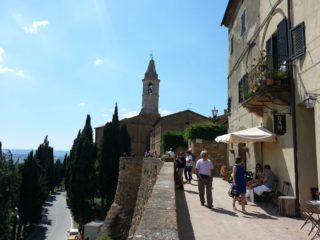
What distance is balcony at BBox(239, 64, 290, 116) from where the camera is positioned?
404 inches

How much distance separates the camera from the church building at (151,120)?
60850 millimetres

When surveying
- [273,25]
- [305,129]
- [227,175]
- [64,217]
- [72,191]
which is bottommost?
[64,217]

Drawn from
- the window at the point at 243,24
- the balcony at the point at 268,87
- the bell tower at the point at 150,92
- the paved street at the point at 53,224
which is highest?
the bell tower at the point at 150,92

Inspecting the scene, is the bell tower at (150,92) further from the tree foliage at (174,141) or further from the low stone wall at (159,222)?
the low stone wall at (159,222)

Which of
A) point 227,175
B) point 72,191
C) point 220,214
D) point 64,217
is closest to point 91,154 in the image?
point 72,191

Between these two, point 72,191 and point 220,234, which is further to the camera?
point 72,191

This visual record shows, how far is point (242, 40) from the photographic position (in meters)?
16.7

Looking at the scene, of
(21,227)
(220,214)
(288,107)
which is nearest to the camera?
(220,214)

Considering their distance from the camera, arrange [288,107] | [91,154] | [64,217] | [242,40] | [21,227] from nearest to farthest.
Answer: [288,107] → [242,40] → [21,227] → [91,154] → [64,217]

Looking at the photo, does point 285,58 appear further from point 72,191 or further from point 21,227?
point 21,227

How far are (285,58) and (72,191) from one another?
33.6 m

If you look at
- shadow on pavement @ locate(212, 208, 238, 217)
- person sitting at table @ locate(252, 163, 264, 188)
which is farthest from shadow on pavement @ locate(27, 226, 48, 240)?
shadow on pavement @ locate(212, 208, 238, 217)

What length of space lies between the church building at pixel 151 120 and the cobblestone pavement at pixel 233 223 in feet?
148

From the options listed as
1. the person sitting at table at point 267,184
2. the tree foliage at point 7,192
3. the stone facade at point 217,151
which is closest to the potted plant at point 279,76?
the person sitting at table at point 267,184
